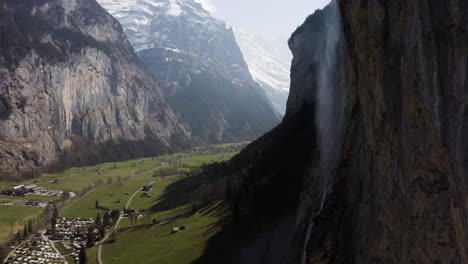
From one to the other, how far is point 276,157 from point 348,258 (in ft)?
432

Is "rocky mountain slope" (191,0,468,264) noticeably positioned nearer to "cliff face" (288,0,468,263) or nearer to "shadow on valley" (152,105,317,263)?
"cliff face" (288,0,468,263)

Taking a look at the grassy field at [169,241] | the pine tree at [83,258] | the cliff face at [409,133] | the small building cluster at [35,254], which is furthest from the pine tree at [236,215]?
the cliff face at [409,133]

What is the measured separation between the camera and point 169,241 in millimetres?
153625

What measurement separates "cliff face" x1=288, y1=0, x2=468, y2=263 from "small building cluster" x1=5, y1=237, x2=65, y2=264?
147549 millimetres

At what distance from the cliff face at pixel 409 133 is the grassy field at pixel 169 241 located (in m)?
92.7

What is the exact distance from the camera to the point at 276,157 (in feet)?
567

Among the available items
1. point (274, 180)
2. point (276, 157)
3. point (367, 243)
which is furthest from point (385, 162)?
point (276, 157)

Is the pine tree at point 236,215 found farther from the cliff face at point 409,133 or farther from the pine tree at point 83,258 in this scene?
the cliff face at point 409,133

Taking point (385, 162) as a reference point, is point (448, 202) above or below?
below

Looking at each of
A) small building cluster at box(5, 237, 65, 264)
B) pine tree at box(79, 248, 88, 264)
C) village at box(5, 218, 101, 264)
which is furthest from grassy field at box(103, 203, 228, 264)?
small building cluster at box(5, 237, 65, 264)

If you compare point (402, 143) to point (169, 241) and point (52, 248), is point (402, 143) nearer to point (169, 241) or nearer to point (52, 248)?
point (169, 241)

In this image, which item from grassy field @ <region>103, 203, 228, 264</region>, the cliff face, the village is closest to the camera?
the cliff face

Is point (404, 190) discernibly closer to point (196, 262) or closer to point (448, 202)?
point (448, 202)

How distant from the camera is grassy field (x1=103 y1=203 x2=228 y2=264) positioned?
133625mm
